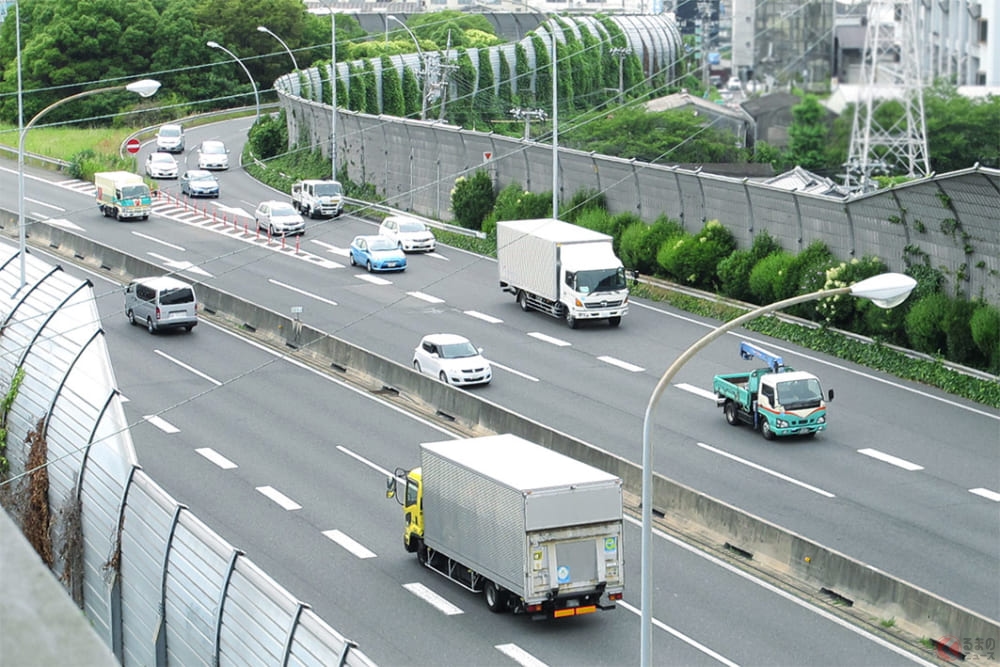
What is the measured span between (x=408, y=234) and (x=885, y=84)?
31.2 metres

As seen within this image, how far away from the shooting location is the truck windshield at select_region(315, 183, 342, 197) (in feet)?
227

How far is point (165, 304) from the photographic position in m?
46.8

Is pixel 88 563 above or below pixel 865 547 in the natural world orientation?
above

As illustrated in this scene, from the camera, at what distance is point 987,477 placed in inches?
1307

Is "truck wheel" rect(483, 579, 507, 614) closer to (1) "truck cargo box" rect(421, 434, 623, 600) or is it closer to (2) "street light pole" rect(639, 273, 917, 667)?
(1) "truck cargo box" rect(421, 434, 623, 600)

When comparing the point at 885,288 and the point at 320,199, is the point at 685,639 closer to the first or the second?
the point at 885,288

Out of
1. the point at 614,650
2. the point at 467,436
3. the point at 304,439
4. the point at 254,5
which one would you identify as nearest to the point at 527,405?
the point at 467,436

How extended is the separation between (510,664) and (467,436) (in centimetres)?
1345

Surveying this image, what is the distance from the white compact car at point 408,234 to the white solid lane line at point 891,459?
28486mm

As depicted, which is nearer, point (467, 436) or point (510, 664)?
point (510, 664)

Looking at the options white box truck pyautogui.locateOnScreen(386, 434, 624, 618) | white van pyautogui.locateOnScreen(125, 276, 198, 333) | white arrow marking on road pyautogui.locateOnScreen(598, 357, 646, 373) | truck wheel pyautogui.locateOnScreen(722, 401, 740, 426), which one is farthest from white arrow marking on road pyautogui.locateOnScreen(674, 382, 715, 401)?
white van pyautogui.locateOnScreen(125, 276, 198, 333)

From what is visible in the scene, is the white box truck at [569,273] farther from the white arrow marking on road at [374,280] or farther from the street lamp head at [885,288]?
the street lamp head at [885,288]

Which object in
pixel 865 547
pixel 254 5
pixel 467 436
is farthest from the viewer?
pixel 254 5

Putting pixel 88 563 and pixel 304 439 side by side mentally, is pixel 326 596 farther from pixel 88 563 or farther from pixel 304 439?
pixel 304 439
